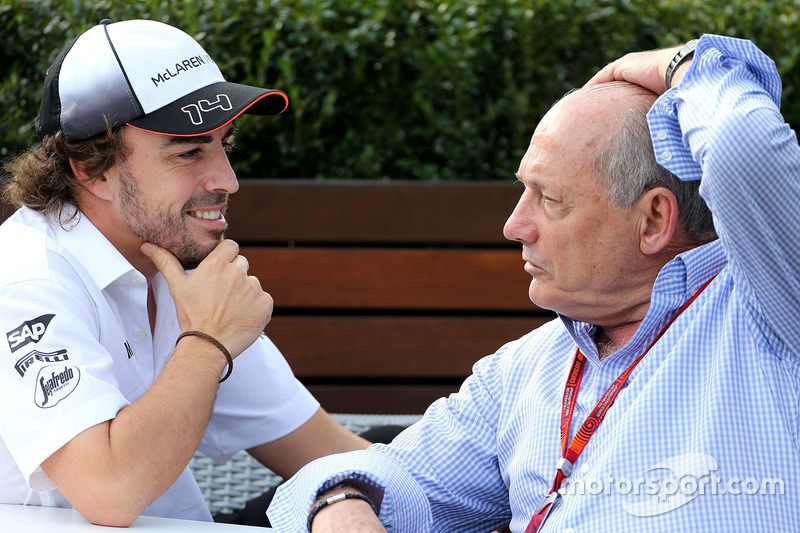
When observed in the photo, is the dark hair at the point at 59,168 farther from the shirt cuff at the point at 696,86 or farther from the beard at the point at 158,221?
the shirt cuff at the point at 696,86

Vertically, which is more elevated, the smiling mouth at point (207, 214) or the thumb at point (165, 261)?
the smiling mouth at point (207, 214)

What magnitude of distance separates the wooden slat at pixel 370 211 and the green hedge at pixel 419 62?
0.22 meters

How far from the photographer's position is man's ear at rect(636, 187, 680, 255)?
5.78 feet

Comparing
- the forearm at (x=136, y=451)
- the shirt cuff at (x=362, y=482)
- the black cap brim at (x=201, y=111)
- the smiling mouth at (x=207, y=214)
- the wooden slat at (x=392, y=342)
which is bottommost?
the wooden slat at (x=392, y=342)

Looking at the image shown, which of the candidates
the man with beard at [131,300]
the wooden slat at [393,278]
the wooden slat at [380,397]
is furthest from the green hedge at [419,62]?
the man with beard at [131,300]

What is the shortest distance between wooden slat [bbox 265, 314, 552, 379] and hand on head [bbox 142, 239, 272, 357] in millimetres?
1569

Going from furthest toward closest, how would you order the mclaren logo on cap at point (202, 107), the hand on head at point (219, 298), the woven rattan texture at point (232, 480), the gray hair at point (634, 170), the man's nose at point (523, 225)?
the woven rattan texture at point (232, 480), the mclaren logo on cap at point (202, 107), the hand on head at point (219, 298), the man's nose at point (523, 225), the gray hair at point (634, 170)

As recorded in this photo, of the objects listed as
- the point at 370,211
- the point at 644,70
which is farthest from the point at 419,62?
the point at 644,70

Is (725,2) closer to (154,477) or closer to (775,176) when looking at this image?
(775,176)

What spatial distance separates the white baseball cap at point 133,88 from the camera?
2.08 meters

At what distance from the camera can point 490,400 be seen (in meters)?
2.04

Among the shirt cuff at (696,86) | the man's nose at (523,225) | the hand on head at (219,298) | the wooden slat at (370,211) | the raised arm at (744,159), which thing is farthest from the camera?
the wooden slat at (370,211)

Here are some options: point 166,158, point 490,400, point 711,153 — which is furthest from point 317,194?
point 711,153

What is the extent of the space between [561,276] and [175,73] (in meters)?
1.07
